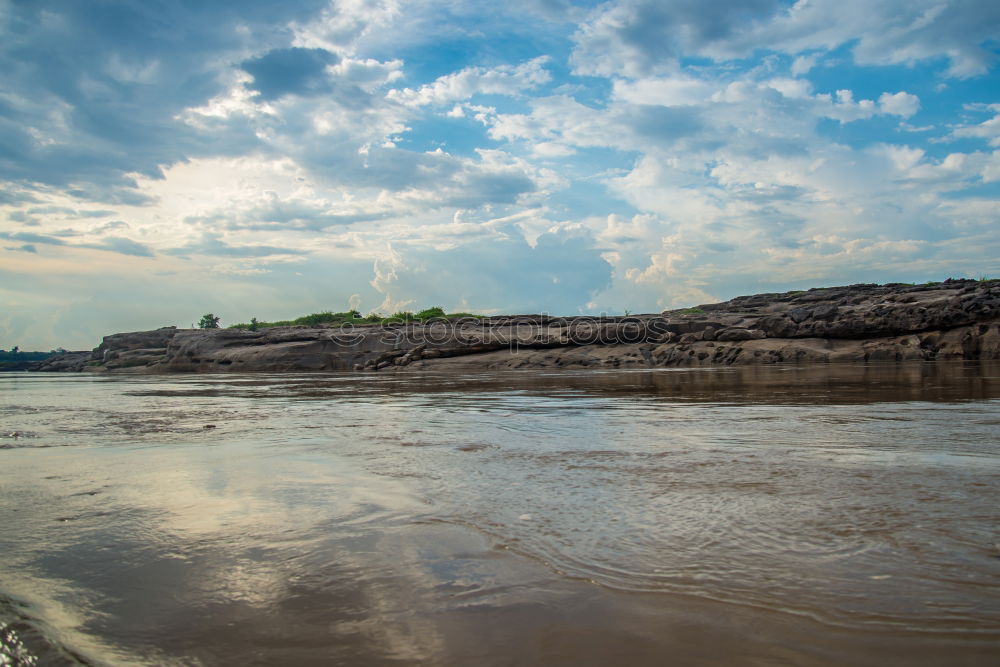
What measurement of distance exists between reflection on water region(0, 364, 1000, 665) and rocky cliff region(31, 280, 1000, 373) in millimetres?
19953

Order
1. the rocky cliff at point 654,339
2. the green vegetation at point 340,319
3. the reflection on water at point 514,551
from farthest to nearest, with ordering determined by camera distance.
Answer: the green vegetation at point 340,319 → the rocky cliff at point 654,339 → the reflection on water at point 514,551

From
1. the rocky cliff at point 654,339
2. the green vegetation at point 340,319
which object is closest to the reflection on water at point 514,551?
the rocky cliff at point 654,339

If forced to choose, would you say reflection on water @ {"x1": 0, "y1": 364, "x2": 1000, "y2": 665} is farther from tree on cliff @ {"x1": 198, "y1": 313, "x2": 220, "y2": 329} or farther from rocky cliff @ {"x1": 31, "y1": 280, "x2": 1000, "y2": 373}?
tree on cliff @ {"x1": 198, "y1": 313, "x2": 220, "y2": 329}

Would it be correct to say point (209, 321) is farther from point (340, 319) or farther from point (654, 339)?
point (654, 339)

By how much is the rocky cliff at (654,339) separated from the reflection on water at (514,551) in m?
20.0

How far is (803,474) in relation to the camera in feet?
12.8

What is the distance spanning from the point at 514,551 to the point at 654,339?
90.7ft

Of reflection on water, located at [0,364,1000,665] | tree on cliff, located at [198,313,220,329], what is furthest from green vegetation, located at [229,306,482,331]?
reflection on water, located at [0,364,1000,665]

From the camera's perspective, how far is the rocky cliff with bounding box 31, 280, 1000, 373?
72.8ft

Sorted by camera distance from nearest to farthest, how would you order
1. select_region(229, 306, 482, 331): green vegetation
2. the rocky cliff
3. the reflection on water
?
the reflection on water
the rocky cliff
select_region(229, 306, 482, 331): green vegetation

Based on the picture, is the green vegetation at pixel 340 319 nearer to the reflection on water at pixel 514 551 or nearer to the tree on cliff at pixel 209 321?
the tree on cliff at pixel 209 321

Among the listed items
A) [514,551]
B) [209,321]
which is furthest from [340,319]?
[514,551]

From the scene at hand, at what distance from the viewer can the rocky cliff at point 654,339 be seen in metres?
22.2

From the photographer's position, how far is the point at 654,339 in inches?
1147
